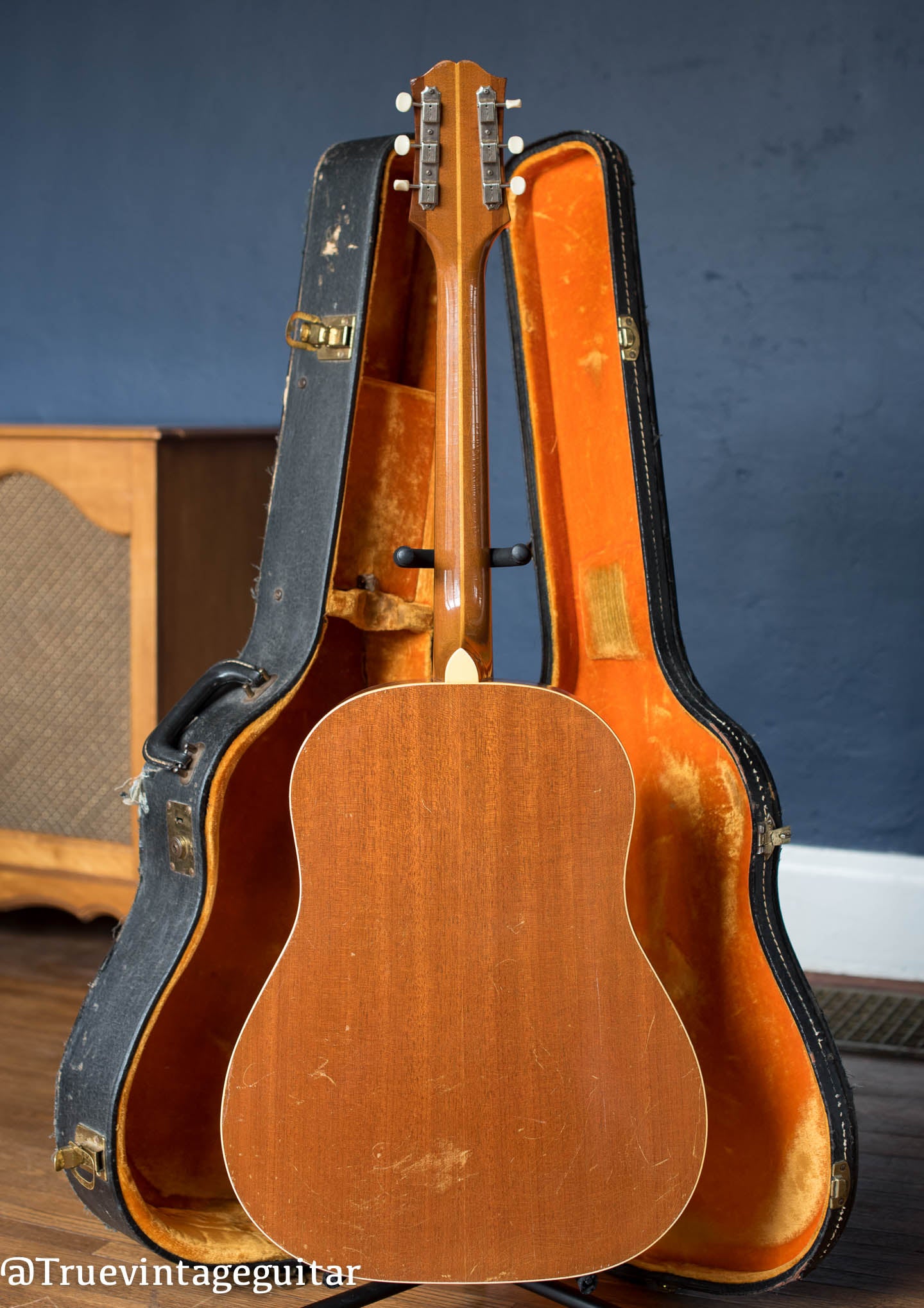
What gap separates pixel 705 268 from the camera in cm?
219

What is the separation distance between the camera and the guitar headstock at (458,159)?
3.80ft

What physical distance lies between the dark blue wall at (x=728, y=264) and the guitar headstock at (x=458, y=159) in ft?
3.60

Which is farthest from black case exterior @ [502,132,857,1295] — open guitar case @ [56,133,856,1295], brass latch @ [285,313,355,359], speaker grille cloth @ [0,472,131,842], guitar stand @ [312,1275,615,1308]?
speaker grille cloth @ [0,472,131,842]

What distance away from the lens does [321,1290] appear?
124cm

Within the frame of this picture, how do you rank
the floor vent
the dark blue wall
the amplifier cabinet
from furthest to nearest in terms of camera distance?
the dark blue wall < the amplifier cabinet < the floor vent

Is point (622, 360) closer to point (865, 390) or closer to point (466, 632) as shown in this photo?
point (466, 632)

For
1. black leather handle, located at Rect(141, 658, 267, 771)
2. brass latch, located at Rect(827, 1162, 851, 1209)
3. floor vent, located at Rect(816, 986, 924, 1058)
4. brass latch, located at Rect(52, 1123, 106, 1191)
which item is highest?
black leather handle, located at Rect(141, 658, 267, 771)

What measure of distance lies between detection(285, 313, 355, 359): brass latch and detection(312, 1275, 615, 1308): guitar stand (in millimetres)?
849

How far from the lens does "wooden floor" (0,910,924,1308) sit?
1.23 meters

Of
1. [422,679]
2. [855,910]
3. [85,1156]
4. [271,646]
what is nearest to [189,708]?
[271,646]

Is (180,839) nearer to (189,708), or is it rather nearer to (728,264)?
(189,708)

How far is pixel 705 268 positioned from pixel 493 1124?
157cm

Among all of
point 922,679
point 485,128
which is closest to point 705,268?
point 922,679

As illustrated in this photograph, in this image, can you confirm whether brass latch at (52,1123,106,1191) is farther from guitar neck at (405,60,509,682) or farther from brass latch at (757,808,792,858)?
brass latch at (757,808,792,858)
